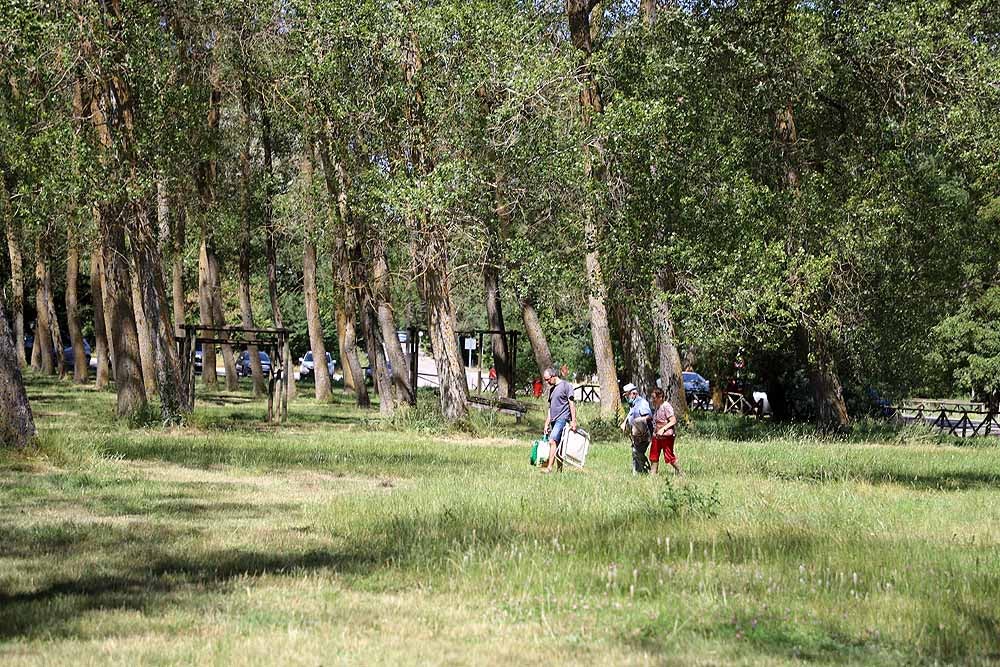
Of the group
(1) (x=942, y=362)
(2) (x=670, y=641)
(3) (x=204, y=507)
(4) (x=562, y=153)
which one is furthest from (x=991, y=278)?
(2) (x=670, y=641)

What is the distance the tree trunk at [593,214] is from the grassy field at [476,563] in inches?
284

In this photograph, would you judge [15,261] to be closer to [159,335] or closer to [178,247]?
[178,247]

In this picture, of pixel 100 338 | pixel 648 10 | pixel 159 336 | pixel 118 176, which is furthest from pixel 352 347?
pixel 118 176

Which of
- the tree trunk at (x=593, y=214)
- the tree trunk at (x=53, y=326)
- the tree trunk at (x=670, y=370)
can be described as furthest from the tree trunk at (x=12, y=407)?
the tree trunk at (x=53, y=326)

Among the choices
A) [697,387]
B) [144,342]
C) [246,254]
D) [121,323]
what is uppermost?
[246,254]

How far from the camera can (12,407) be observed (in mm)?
17547

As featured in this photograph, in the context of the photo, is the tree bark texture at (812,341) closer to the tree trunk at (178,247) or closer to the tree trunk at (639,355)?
the tree trunk at (639,355)

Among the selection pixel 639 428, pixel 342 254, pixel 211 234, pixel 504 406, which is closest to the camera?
pixel 639 428

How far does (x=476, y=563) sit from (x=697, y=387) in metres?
52.1

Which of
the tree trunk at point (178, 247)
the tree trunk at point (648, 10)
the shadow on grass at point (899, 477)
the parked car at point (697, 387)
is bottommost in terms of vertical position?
the shadow on grass at point (899, 477)

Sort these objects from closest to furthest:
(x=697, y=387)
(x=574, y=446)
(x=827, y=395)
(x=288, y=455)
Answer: (x=574, y=446) < (x=288, y=455) < (x=827, y=395) < (x=697, y=387)

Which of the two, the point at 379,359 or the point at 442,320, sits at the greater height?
the point at 442,320

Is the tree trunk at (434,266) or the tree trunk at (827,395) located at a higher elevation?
the tree trunk at (434,266)

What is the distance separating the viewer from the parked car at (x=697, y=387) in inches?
2103
